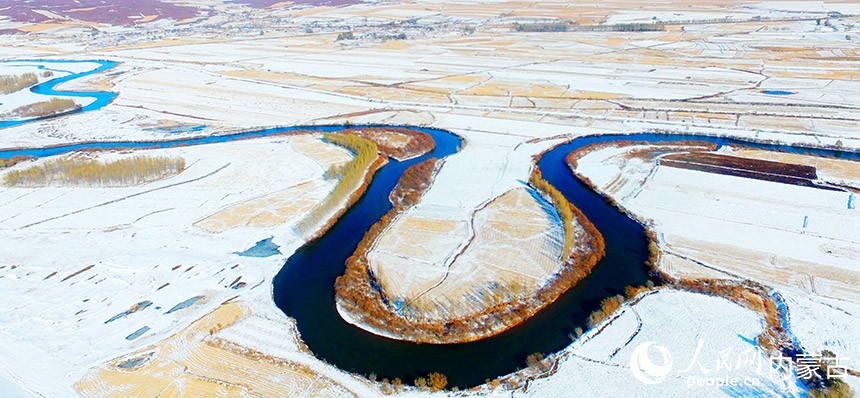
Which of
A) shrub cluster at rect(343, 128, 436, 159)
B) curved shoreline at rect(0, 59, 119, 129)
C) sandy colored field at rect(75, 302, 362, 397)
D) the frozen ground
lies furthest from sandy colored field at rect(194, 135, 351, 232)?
curved shoreline at rect(0, 59, 119, 129)

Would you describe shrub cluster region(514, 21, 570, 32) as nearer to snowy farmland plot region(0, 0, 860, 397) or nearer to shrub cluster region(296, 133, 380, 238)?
snowy farmland plot region(0, 0, 860, 397)

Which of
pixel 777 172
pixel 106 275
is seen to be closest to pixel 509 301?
pixel 106 275

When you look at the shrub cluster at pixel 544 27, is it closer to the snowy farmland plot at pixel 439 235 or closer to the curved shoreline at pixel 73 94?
the snowy farmland plot at pixel 439 235

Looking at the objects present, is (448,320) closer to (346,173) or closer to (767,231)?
(346,173)

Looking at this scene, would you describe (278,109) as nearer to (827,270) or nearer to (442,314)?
(442,314)

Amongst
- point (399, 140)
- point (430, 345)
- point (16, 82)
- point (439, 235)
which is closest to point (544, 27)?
point (399, 140)
